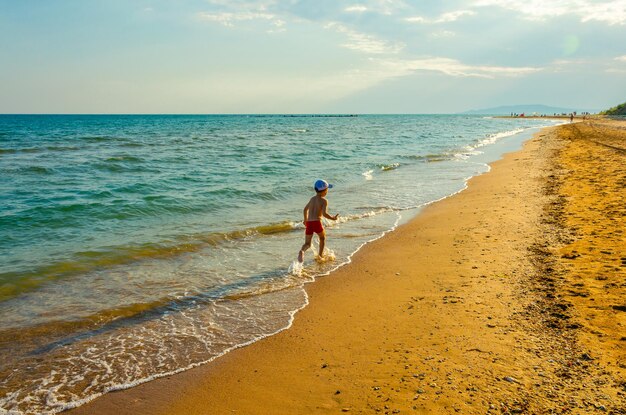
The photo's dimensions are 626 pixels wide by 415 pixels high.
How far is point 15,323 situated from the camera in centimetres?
564

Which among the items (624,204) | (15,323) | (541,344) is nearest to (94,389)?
(15,323)

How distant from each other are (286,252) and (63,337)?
447cm

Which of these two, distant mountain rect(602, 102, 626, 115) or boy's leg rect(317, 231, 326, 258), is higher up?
distant mountain rect(602, 102, 626, 115)

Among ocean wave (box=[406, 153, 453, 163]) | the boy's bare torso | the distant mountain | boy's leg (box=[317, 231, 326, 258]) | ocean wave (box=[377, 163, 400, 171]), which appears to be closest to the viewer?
the boy's bare torso

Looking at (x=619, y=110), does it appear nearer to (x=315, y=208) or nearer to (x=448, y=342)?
(x=315, y=208)

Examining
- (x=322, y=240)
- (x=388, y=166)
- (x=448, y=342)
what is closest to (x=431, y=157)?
(x=388, y=166)

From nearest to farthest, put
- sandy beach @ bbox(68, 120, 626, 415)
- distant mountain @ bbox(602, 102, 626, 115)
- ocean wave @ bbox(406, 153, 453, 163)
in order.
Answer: sandy beach @ bbox(68, 120, 626, 415) → ocean wave @ bbox(406, 153, 453, 163) → distant mountain @ bbox(602, 102, 626, 115)

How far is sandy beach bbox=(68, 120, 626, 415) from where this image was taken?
145 inches

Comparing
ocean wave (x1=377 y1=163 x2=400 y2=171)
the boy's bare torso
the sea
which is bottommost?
the sea

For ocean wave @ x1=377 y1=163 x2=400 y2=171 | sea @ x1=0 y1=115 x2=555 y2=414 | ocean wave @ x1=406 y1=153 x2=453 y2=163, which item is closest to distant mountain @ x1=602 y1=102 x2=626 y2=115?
ocean wave @ x1=406 y1=153 x2=453 y2=163

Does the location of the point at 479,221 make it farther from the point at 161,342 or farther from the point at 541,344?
the point at 161,342

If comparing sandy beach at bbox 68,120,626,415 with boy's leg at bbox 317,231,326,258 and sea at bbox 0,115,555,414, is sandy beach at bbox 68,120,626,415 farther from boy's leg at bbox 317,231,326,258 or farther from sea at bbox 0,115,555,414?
boy's leg at bbox 317,231,326,258

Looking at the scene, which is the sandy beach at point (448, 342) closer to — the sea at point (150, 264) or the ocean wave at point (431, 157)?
the sea at point (150, 264)

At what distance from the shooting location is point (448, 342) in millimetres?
4609
